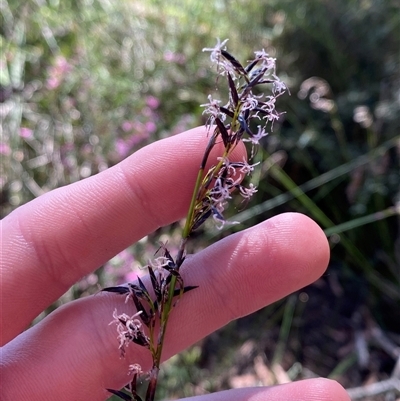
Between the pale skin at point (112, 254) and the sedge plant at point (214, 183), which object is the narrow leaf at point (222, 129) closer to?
the sedge plant at point (214, 183)

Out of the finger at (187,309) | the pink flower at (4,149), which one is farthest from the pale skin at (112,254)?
the pink flower at (4,149)

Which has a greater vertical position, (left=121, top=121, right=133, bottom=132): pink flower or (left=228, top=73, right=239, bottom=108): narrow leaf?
(left=228, top=73, right=239, bottom=108): narrow leaf

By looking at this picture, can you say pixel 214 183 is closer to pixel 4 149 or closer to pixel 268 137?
pixel 268 137

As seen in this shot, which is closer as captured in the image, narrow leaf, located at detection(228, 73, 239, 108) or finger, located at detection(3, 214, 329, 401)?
narrow leaf, located at detection(228, 73, 239, 108)

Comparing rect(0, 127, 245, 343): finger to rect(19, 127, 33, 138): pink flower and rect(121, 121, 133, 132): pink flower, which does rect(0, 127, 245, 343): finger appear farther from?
rect(19, 127, 33, 138): pink flower

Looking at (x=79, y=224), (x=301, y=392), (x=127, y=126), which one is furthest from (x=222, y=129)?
(x=127, y=126)

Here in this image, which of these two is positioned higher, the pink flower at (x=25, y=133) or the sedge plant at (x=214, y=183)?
the pink flower at (x=25, y=133)

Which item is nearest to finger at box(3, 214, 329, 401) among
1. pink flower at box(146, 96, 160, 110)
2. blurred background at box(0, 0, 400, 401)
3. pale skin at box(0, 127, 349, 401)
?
pale skin at box(0, 127, 349, 401)

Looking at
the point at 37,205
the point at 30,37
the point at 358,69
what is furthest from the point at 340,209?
the point at 30,37
